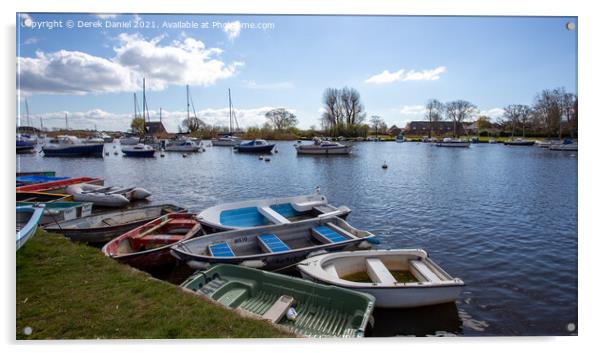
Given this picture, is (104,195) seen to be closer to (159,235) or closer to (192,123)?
(192,123)

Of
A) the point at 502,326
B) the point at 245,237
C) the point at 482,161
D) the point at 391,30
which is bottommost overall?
the point at 502,326

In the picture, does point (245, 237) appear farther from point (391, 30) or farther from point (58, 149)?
point (58, 149)

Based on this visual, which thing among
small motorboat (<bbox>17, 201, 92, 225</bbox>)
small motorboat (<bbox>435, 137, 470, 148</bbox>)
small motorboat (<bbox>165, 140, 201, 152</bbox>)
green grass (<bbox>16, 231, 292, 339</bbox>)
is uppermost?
small motorboat (<bbox>165, 140, 201, 152</bbox>)

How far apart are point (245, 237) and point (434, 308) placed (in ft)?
13.4

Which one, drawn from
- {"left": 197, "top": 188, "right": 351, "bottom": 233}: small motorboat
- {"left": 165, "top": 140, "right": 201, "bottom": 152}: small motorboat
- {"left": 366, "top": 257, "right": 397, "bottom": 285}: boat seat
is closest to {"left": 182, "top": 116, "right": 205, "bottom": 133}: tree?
{"left": 197, "top": 188, "right": 351, "bottom": 233}: small motorboat

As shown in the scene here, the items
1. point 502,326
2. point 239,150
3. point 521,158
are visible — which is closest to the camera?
point 502,326

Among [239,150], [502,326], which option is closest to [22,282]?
[502,326]

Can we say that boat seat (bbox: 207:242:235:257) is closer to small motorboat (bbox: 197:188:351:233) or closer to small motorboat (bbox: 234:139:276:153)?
small motorboat (bbox: 197:188:351:233)

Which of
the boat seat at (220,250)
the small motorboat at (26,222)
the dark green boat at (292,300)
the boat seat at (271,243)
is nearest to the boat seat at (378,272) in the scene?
the dark green boat at (292,300)

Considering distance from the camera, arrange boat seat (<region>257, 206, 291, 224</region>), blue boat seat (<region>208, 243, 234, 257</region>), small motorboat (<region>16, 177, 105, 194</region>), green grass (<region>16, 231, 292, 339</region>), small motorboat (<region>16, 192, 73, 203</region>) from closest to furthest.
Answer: green grass (<region>16, 231, 292, 339</region>) < blue boat seat (<region>208, 243, 234, 257</region>) < boat seat (<region>257, 206, 291, 224</region>) < small motorboat (<region>16, 192, 73, 203</region>) < small motorboat (<region>16, 177, 105, 194</region>)

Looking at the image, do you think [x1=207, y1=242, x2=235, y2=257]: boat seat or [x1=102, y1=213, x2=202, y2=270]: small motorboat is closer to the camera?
[x1=207, y1=242, x2=235, y2=257]: boat seat

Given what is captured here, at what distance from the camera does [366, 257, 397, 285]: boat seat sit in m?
5.80

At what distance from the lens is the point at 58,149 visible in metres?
31.3

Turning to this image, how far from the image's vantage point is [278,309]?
16.1 ft
